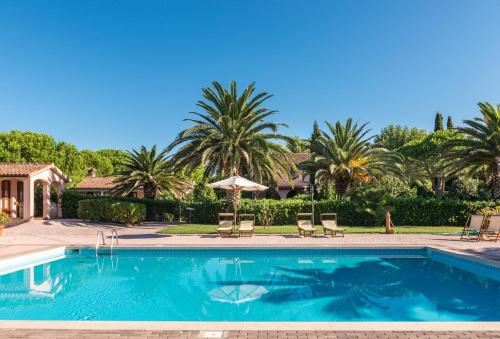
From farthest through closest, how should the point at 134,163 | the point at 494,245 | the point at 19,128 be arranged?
the point at 19,128, the point at 134,163, the point at 494,245

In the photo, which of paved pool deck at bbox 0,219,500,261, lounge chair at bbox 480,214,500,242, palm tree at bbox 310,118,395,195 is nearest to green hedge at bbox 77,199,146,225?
paved pool deck at bbox 0,219,500,261

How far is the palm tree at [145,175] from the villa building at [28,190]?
4410 millimetres

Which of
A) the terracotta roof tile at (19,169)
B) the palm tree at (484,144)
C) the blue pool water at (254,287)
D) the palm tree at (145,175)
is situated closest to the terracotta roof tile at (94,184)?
the palm tree at (145,175)

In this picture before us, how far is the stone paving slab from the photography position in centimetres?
484

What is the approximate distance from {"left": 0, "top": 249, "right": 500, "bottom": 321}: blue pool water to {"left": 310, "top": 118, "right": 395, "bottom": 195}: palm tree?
11603 mm

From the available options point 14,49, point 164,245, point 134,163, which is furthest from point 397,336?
point 134,163

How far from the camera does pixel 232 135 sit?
21844 millimetres

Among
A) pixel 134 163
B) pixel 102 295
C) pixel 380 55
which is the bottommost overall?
pixel 102 295

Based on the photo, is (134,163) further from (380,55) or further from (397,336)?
(397,336)

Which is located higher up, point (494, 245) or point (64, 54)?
point (64, 54)

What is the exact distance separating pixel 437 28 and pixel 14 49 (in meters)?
21.7

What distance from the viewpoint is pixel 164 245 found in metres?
14.1

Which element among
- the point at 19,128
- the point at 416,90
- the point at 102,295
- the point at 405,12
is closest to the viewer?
the point at 102,295

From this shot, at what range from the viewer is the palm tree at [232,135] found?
862 inches
